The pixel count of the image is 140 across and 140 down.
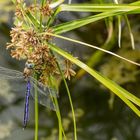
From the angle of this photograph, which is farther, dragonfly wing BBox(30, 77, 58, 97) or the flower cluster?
dragonfly wing BBox(30, 77, 58, 97)

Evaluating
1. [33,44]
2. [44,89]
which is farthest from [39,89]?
[33,44]

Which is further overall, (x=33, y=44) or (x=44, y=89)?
(x=44, y=89)

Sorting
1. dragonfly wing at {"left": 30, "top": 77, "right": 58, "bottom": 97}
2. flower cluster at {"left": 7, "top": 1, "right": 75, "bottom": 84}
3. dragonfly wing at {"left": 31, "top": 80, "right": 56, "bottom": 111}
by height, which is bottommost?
dragonfly wing at {"left": 31, "top": 80, "right": 56, "bottom": 111}

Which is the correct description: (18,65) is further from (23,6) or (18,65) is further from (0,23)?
(23,6)

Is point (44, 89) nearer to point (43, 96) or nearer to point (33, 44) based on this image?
point (43, 96)

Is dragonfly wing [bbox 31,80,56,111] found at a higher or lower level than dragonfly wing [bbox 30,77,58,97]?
lower

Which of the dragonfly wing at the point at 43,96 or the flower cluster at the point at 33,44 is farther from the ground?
the flower cluster at the point at 33,44

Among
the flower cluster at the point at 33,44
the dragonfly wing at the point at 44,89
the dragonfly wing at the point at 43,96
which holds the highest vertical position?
the flower cluster at the point at 33,44

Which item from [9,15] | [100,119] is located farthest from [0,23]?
[100,119]

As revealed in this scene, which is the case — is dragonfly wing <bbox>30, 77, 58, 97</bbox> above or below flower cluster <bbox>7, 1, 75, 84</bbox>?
Result: below

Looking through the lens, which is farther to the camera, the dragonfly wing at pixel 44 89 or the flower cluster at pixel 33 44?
the dragonfly wing at pixel 44 89

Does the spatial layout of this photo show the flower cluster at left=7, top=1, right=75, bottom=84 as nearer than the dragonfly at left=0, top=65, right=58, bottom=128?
Yes
